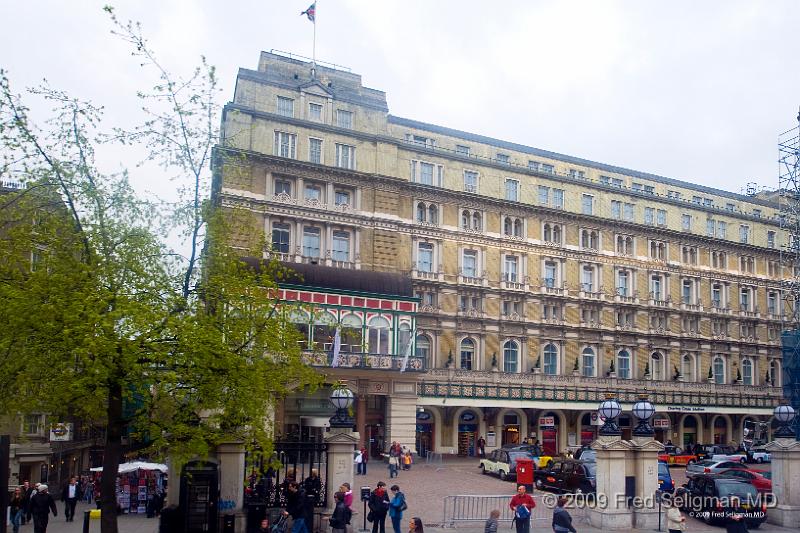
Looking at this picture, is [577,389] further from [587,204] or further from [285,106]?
[285,106]

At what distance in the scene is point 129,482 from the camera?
32.2m

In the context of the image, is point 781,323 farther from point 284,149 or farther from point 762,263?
point 284,149

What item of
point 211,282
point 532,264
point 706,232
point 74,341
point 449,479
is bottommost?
point 449,479

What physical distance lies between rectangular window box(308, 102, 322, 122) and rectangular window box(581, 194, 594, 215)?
23.4 meters

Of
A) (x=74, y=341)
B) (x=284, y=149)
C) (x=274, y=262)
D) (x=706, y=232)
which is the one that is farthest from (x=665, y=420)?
(x=74, y=341)

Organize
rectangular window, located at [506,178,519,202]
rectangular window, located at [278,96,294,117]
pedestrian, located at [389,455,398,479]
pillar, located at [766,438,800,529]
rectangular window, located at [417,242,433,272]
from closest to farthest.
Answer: pillar, located at [766,438,800,529] → pedestrian, located at [389,455,398,479] → rectangular window, located at [278,96,294,117] → rectangular window, located at [417,242,433,272] → rectangular window, located at [506,178,519,202]

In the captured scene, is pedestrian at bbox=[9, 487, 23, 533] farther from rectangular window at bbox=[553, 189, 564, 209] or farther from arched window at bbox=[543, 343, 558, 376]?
rectangular window at bbox=[553, 189, 564, 209]

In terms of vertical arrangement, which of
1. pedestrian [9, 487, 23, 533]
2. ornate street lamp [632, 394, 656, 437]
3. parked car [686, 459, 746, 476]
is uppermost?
ornate street lamp [632, 394, 656, 437]

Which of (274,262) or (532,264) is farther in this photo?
(532,264)

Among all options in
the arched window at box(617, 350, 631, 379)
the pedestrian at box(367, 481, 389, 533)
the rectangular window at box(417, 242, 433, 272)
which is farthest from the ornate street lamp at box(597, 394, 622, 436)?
the arched window at box(617, 350, 631, 379)

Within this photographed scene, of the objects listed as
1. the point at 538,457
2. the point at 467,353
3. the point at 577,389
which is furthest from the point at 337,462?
the point at 577,389

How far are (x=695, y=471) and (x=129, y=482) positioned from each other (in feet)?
89.7

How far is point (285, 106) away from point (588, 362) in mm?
30643

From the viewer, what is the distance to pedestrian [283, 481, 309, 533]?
1952 centimetres
